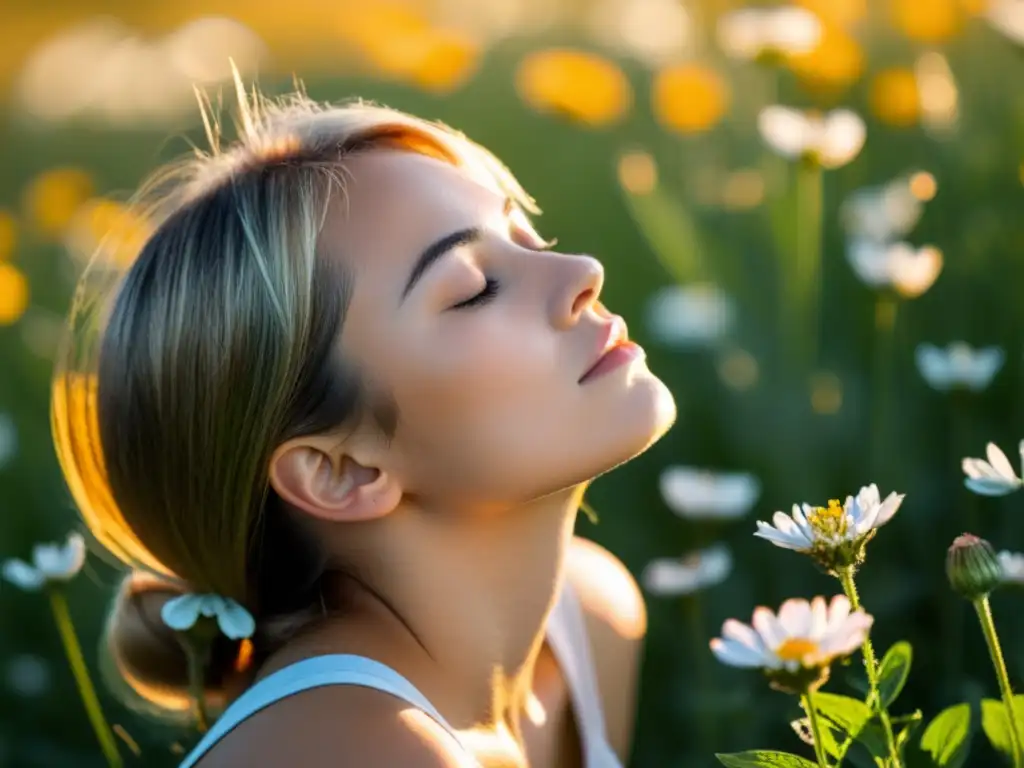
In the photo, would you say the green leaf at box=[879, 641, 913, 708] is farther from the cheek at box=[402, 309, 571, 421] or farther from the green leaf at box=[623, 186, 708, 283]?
the green leaf at box=[623, 186, 708, 283]

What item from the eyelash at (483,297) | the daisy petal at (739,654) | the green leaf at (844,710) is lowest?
the green leaf at (844,710)

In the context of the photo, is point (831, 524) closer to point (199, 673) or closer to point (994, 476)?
point (994, 476)

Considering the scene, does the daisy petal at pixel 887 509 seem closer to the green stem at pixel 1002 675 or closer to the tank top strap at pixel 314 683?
the green stem at pixel 1002 675

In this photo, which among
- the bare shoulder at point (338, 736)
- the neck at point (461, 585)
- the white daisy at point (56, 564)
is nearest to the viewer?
the bare shoulder at point (338, 736)

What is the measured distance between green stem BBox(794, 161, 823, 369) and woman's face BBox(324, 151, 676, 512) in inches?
26.1

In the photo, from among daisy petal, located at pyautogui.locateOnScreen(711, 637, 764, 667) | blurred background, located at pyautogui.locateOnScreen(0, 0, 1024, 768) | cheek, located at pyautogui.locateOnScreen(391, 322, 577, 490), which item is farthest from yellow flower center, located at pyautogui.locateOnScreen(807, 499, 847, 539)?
blurred background, located at pyautogui.locateOnScreen(0, 0, 1024, 768)

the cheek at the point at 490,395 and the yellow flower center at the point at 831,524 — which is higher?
the yellow flower center at the point at 831,524

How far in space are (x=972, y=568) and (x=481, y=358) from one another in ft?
1.06

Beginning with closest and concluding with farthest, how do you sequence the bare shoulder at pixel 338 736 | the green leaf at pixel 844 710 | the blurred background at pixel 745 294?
1. the green leaf at pixel 844 710
2. the bare shoulder at pixel 338 736
3. the blurred background at pixel 745 294

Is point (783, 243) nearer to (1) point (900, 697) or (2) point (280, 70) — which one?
(1) point (900, 697)

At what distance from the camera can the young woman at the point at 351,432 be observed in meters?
1.00

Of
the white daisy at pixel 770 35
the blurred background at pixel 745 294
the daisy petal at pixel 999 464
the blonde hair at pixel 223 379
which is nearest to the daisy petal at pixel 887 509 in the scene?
the daisy petal at pixel 999 464

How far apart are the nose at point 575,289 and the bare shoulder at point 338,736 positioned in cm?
26

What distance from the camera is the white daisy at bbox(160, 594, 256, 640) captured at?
3.44 ft
